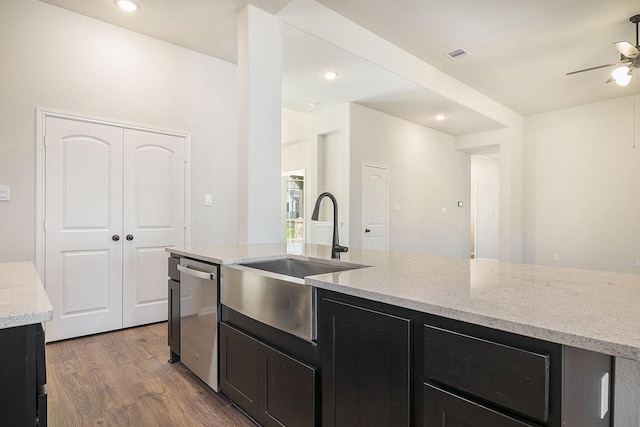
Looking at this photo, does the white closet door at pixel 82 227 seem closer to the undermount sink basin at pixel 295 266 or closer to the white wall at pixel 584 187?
the undermount sink basin at pixel 295 266

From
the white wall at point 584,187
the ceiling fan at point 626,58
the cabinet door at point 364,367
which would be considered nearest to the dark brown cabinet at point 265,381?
the cabinet door at point 364,367

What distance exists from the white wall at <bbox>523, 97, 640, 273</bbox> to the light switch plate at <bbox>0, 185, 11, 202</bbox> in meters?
7.45

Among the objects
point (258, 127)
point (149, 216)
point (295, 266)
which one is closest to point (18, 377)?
point (295, 266)

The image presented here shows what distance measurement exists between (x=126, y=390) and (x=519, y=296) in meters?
2.25

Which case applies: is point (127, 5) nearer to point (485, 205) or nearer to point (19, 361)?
point (19, 361)

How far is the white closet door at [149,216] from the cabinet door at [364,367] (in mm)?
2691

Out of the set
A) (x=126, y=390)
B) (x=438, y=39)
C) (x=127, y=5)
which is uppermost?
(x=438, y=39)

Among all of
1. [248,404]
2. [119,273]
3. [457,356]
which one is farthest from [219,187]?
[457,356]

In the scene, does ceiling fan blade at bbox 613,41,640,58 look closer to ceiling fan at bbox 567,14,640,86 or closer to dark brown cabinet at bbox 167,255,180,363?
ceiling fan at bbox 567,14,640,86

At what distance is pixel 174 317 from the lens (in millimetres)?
2447

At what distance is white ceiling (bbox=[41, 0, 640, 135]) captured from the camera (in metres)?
3.11

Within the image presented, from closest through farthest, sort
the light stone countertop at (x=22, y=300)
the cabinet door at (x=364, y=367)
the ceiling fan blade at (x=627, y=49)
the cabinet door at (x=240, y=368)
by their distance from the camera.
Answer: the light stone countertop at (x=22, y=300), the cabinet door at (x=364, y=367), the cabinet door at (x=240, y=368), the ceiling fan blade at (x=627, y=49)

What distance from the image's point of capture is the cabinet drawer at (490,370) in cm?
78

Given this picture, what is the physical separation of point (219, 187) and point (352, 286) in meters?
3.02
